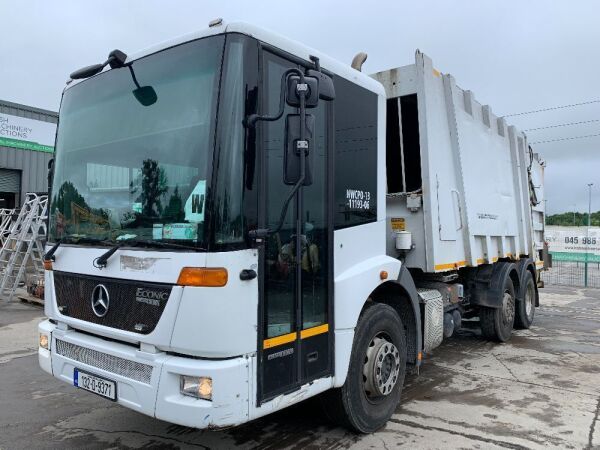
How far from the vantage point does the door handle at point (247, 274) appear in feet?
9.37

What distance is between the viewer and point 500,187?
7.06m

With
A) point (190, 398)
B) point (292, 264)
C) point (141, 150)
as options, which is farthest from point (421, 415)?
point (141, 150)

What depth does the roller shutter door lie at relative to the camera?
15539 mm

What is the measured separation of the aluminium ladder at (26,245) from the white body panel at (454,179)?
8.39m

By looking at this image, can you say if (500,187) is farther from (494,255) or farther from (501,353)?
(501,353)

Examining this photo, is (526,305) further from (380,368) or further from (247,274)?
(247,274)

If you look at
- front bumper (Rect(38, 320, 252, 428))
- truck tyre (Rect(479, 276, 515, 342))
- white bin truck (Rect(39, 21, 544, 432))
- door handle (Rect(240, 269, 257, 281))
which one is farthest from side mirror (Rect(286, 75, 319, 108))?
truck tyre (Rect(479, 276, 515, 342))

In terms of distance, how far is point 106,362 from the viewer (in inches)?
126

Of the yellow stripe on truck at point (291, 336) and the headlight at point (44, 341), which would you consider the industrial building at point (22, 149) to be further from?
the yellow stripe on truck at point (291, 336)

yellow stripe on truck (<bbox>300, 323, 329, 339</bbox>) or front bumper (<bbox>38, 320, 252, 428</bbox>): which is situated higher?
A: yellow stripe on truck (<bbox>300, 323, 329, 339</bbox>)

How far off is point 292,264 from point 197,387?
949 millimetres

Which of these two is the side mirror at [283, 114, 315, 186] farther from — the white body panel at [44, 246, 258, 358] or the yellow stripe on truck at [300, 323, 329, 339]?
the yellow stripe on truck at [300, 323, 329, 339]

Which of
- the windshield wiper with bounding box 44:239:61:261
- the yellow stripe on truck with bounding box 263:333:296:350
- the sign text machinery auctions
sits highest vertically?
the sign text machinery auctions

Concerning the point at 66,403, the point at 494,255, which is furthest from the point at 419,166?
the point at 66,403
